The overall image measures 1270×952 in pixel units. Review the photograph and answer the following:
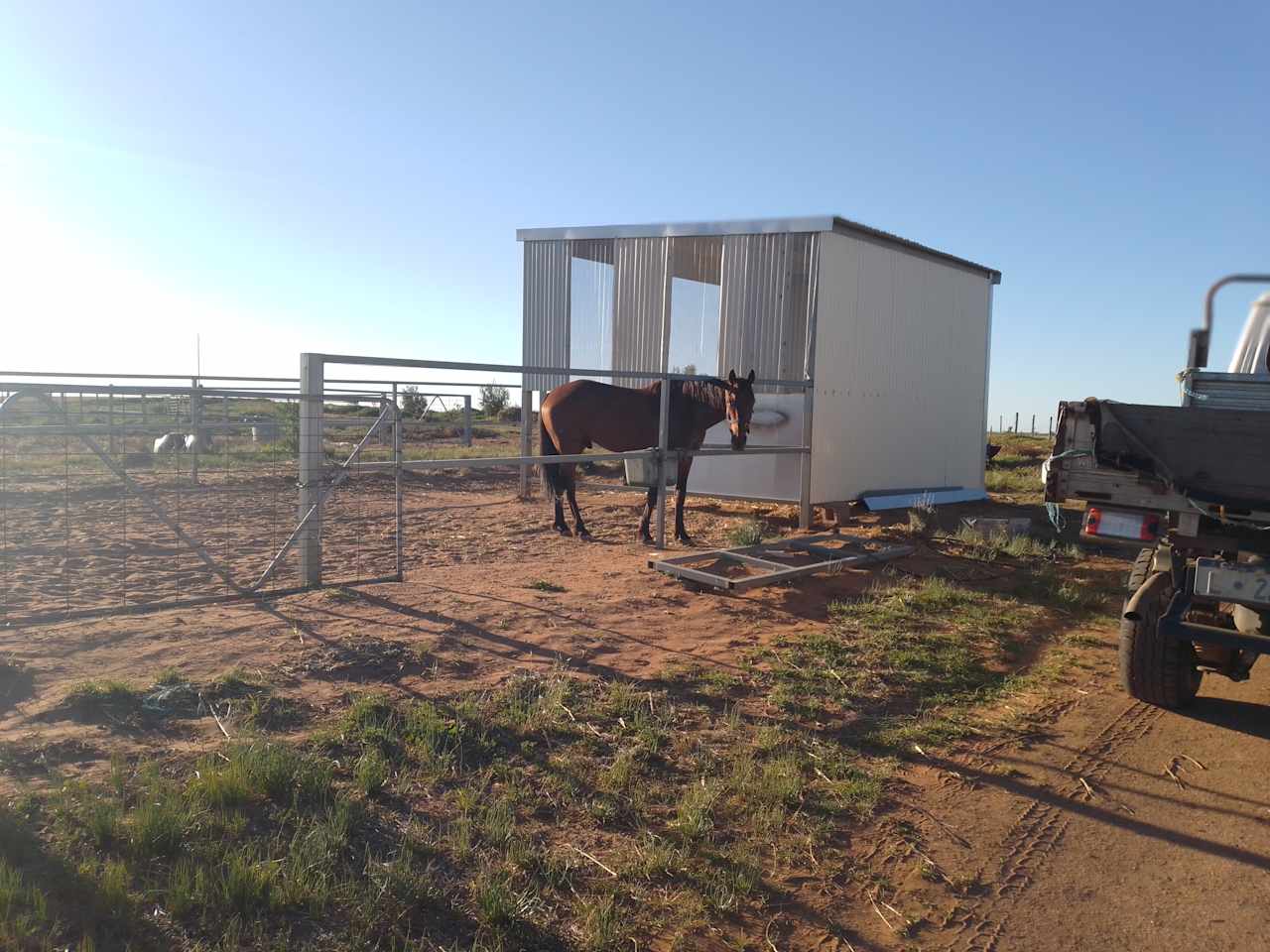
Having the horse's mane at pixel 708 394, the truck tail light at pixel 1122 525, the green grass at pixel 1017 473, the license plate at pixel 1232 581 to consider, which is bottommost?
the green grass at pixel 1017 473

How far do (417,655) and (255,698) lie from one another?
102cm

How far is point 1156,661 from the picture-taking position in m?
5.06

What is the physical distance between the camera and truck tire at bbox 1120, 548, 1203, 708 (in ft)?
16.5

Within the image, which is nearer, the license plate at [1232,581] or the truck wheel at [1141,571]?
the license plate at [1232,581]

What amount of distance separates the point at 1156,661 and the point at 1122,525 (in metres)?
0.84

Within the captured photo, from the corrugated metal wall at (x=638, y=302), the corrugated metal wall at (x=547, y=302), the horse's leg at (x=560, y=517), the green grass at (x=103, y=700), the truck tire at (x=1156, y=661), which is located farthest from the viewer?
the corrugated metal wall at (x=547, y=302)

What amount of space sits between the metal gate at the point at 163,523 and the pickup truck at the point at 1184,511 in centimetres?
445

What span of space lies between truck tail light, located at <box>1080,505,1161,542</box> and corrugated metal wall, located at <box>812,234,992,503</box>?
6.86 m

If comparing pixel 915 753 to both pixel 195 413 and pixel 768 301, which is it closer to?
pixel 195 413

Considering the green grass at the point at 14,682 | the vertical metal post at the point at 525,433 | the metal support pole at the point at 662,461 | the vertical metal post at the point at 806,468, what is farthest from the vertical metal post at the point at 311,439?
the vertical metal post at the point at 806,468

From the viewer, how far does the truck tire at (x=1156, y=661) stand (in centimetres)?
504

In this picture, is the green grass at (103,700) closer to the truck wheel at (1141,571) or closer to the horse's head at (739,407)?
the truck wheel at (1141,571)

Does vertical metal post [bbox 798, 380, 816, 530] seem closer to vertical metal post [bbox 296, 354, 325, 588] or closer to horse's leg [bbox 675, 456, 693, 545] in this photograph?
horse's leg [bbox 675, 456, 693, 545]

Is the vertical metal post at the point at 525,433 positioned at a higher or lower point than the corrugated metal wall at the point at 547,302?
lower
